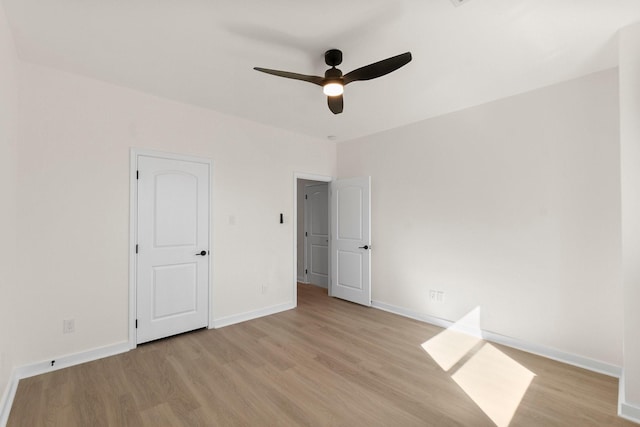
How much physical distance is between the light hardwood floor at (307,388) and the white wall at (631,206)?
366 millimetres

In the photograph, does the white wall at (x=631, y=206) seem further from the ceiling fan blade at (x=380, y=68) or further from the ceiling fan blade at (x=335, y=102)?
the ceiling fan blade at (x=335, y=102)

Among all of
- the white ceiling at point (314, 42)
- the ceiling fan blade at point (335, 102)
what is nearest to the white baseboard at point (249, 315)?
the white ceiling at point (314, 42)

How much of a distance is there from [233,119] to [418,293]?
3.49m

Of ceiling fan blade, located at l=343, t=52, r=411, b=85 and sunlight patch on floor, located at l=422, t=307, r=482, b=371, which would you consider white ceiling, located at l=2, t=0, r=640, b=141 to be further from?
sunlight patch on floor, located at l=422, t=307, r=482, b=371

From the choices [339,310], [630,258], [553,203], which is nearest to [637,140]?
[630,258]

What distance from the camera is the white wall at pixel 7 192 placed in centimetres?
207

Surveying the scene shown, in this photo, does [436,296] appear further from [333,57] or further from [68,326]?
[68,326]

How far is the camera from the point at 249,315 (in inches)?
163

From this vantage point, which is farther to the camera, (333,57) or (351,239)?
(351,239)

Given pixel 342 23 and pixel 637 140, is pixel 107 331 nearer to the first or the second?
pixel 342 23

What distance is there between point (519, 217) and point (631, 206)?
114 centimetres

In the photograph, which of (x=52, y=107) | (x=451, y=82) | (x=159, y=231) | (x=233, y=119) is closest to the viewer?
(x=52, y=107)

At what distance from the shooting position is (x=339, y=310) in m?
4.55

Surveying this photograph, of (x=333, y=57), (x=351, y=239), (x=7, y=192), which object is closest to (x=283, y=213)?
(x=351, y=239)
